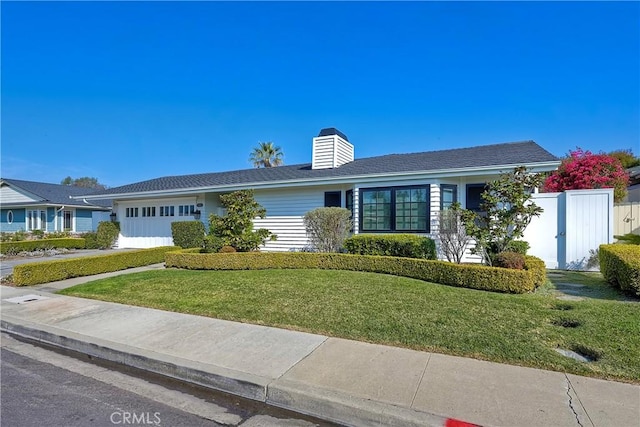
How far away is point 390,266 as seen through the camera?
27.8 ft

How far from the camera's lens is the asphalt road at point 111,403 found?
3002 mm

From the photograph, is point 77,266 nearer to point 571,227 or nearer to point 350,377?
point 350,377

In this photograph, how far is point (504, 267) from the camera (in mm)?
6926

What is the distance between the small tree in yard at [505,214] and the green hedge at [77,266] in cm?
1042

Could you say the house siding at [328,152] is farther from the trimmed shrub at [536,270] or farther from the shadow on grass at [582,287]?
the trimmed shrub at [536,270]

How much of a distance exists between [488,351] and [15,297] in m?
9.48

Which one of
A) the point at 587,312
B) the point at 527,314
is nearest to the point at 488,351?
the point at 527,314

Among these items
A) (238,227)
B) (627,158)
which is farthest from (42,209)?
(627,158)

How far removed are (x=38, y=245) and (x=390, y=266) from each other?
745 inches

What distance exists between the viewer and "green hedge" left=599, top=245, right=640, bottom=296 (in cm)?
571

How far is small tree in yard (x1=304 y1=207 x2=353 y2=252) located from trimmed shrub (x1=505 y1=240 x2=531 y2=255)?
→ 4360mm

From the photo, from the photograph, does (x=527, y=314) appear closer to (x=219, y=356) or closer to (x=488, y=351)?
(x=488, y=351)

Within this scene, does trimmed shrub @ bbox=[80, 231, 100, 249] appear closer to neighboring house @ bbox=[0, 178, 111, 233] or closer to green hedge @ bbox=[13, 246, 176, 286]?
neighboring house @ bbox=[0, 178, 111, 233]

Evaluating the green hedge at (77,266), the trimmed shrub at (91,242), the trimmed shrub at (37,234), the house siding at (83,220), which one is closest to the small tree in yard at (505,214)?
the green hedge at (77,266)
